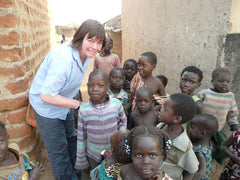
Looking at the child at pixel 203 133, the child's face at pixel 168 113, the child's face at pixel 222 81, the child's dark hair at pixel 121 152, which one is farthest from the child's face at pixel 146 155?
the child's face at pixel 222 81

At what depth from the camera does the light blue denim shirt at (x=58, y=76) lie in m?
1.64

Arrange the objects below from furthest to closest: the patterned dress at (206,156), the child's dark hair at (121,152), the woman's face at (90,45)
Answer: the patterned dress at (206,156) → the woman's face at (90,45) → the child's dark hair at (121,152)

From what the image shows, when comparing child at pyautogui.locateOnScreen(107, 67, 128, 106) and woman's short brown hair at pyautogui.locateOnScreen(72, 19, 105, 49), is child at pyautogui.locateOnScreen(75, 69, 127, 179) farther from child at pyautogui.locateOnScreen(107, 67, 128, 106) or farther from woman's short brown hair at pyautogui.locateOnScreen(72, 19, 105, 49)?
child at pyautogui.locateOnScreen(107, 67, 128, 106)

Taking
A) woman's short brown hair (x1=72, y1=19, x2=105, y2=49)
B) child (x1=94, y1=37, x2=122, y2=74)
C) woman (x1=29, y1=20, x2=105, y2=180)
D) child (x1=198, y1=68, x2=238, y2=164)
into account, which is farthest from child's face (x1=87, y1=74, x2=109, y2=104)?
child (x1=94, y1=37, x2=122, y2=74)

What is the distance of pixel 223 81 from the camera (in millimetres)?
2223

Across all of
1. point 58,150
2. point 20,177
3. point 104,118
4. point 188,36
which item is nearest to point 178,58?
point 188,36

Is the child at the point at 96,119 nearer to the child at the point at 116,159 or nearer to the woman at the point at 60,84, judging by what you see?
the woman at the point at 60,84

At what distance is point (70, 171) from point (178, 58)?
271 cm

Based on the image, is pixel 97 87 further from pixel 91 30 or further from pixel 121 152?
pixel 121 152

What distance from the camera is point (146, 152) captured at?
119 centimetres

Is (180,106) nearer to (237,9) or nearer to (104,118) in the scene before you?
(104,118)

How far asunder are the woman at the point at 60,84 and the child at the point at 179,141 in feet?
2.99

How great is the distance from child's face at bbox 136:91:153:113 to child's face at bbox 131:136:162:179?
3.52 ft

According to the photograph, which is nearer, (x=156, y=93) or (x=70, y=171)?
(x=70, y=171)
